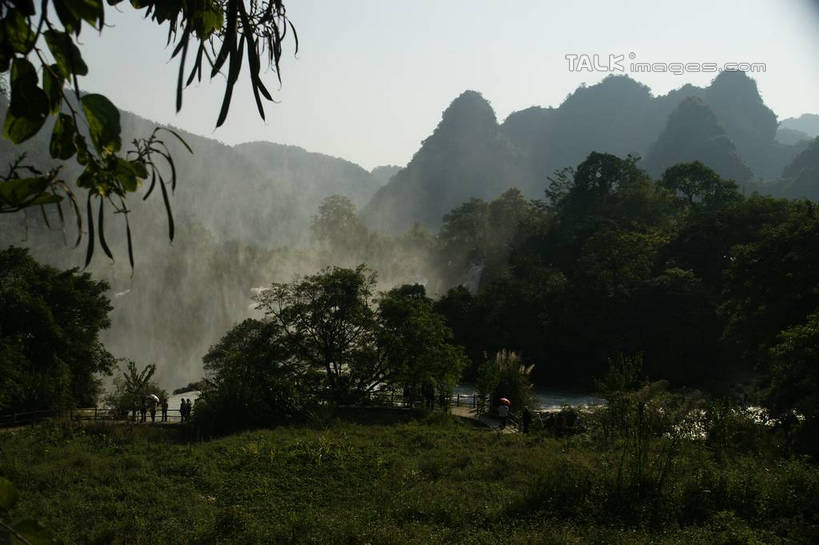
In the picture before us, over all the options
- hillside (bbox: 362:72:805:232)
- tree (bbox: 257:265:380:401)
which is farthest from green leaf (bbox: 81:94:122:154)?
hillside (bbox: 362:72:805:232)

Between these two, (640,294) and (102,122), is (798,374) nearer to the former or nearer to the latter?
(102,122)

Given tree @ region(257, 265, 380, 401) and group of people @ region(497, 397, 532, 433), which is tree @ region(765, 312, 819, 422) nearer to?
group of people @ region(497, 397, 532, 433)

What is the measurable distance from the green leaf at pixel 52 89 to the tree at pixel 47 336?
1887 centimetres

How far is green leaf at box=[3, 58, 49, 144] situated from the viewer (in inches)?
40.4

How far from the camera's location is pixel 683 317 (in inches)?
1200

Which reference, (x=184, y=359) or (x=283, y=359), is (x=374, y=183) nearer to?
(x=184, y=359)

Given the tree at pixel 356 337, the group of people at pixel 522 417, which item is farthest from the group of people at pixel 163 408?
the group of people at pixel 522 417

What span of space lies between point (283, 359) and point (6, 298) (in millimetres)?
9278

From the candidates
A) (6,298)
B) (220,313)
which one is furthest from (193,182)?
(6,298)

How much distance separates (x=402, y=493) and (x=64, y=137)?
8.85 meters

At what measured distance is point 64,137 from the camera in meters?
1.20

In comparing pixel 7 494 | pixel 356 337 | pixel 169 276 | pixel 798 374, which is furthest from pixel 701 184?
pixel 7 494

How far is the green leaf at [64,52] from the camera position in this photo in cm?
113

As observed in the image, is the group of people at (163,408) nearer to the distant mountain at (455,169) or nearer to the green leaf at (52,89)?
the green leaf at (52,89)
